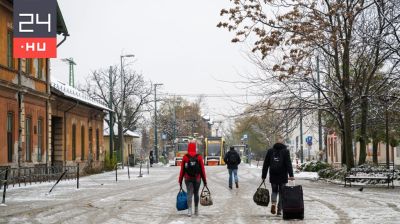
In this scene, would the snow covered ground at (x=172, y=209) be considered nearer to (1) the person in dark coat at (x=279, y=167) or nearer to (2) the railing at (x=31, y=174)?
(1) the person in dark coat at (x=279, y=167)

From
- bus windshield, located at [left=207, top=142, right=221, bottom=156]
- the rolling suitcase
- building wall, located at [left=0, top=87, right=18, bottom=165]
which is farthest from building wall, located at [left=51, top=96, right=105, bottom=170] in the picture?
the rolling suitcase

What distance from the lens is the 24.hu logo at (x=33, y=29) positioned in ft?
81.9

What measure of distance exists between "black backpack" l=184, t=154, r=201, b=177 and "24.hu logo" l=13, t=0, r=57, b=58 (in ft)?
41.0

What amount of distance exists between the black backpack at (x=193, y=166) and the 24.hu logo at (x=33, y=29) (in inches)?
492

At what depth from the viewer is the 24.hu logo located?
25.0m

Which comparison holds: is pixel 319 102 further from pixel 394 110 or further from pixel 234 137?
pixel 234 137

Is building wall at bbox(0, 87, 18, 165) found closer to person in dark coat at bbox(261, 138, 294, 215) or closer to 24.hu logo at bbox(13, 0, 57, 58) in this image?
24.hu logo at bbox(13, 0, 57, 58)

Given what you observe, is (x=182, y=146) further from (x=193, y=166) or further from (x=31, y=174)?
(x=193, y=166)

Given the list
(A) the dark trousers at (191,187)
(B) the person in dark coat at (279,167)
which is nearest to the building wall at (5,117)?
(A) the dark trousers at (191,187)

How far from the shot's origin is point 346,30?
27.1 m

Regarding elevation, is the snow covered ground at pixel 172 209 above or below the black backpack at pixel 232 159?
below

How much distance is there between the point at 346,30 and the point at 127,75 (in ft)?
156

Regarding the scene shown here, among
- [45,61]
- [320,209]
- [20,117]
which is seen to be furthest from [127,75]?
[320,209]

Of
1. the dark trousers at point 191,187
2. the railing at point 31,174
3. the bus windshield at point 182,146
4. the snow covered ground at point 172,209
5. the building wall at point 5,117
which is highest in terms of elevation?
the building wall at point 5,117
